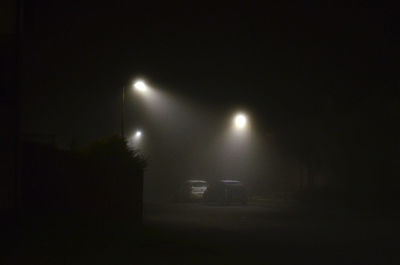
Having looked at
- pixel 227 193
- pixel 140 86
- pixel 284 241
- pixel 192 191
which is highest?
pixel 140 86

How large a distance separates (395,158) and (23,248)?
3077 centimetres

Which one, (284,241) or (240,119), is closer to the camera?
(284,241)

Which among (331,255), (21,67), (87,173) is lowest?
(331,255)

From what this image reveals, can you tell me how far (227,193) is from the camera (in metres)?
34.8

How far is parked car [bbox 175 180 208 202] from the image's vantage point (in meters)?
38.8

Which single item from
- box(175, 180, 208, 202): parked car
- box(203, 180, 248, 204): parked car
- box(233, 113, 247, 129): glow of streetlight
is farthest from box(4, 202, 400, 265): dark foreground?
box(233, 113, 247, 129): glow of streetlight

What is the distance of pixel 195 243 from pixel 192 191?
81.3 ft

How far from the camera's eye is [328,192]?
1534 inches

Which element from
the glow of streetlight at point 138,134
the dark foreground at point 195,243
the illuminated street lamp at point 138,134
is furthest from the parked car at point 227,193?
the glow of streetlight at point 138,134

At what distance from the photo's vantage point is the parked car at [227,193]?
114 ft

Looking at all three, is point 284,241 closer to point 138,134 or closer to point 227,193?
point 227,193

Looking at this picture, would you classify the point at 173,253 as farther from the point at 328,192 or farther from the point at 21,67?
the point at 328,192

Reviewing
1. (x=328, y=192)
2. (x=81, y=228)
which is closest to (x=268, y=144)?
(x=328, y=192)

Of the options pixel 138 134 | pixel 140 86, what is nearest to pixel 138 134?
pixel 138 134
